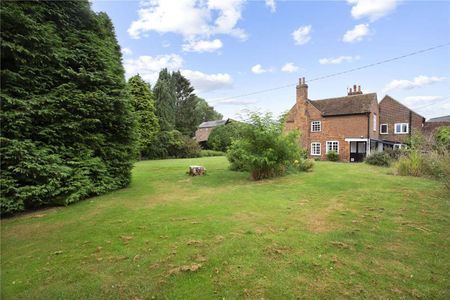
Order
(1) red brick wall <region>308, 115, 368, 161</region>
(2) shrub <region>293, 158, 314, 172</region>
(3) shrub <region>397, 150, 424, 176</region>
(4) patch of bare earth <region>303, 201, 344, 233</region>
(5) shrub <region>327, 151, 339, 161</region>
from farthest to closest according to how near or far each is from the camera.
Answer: (5) shrub <region>327, 151, 339, 161</region>, (1) red brick wall <region>308, 115, 368, 161</region>, (2) shrub <region>293, 158, 314, 172</region>, (3) shrub <region>397, 150, 424, 176</region>, (4) patch of bare earth <region>303, 201, 344, 233</region>

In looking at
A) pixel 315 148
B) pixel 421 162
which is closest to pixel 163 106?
pixel 315 148

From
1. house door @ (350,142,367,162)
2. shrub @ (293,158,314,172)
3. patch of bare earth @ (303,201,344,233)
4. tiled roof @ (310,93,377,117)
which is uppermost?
tiled roof @ (310,93,377,117)

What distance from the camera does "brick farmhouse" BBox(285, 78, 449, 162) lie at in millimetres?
23922

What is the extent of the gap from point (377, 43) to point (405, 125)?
65.3ft

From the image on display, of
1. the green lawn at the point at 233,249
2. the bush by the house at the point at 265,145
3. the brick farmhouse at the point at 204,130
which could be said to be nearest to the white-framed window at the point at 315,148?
the bush by the house at the point at 265,145

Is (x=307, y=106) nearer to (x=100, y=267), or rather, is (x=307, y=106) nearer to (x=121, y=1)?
(x=121, y=1)

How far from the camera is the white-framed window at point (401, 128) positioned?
89.7 feet

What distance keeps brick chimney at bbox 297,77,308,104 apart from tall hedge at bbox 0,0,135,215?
67.4 ft

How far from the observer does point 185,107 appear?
4284 centimetres

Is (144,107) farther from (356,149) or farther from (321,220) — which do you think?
(321,220)

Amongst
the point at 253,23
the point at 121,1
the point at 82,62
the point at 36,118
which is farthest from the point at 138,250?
the point at 253,23

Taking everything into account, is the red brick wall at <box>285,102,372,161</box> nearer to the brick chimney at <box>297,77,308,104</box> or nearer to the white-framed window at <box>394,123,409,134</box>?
the brick chimney at <box>297,77,308,104</box>

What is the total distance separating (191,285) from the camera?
290 centimetres

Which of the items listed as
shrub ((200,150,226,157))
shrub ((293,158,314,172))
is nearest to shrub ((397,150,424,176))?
shrub ((293,158,314,172))
